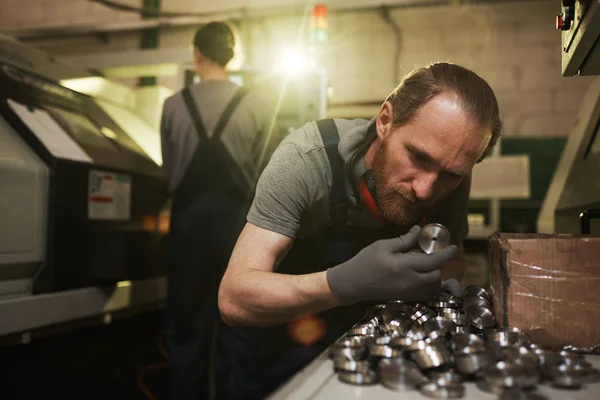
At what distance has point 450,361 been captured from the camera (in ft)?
→ 1.90

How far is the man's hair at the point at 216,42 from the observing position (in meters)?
1.75

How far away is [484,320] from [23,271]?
1.19 m

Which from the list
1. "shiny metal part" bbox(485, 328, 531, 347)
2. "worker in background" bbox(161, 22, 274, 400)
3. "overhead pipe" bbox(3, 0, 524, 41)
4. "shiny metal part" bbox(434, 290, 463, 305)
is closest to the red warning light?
"overhead pipe" bbox(3, 0, 524, 41)

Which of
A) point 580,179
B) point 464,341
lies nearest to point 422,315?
point 464,341

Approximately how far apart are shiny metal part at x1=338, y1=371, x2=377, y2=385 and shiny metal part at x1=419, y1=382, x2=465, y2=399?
0.06 meters

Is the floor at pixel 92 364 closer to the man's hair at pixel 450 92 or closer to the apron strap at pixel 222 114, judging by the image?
the apron strap at pixel 222 114

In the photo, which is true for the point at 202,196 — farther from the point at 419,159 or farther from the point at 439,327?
the point at 439,327

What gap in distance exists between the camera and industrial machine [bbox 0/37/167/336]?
1301 millimetres

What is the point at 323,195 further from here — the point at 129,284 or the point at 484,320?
the point at 129,284

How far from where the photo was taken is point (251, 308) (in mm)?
891

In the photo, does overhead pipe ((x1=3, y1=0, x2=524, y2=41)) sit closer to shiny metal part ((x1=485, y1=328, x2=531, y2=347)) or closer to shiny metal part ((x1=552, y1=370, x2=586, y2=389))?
shiny metal part ((x1=485, y1=328, x2=531, y2=347))

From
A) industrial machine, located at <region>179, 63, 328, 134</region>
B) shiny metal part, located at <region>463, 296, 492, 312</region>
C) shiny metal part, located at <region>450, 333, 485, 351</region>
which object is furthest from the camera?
industrial machine, located at <region>179, 63, 328, 134</region>

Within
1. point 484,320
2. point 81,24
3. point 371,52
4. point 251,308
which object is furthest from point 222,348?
point 81,24

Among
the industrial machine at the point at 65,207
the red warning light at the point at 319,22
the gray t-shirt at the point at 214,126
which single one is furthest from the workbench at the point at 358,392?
the red warning light at the point at 319,22
